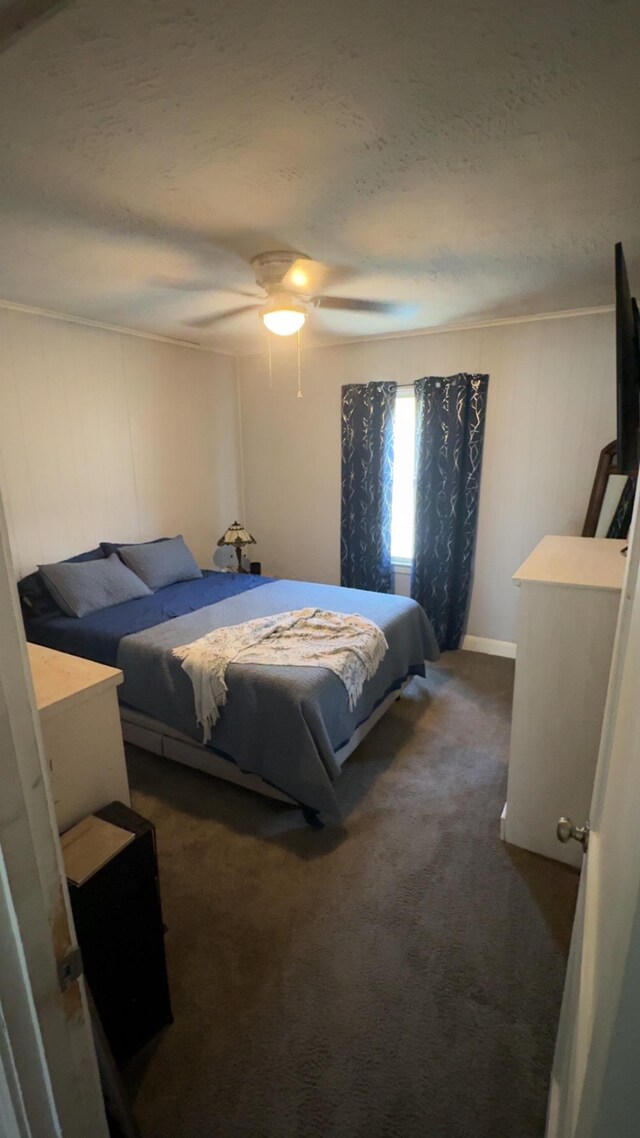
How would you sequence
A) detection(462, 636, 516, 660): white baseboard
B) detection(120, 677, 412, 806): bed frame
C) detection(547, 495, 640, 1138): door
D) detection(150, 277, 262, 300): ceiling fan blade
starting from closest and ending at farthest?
detection(547, 495, 640, 1138): door → detection(120, 677, 412, 806): bed frame → detection(150, 277, 262, 300): ceiling fan blade → detection(462, 636, 516, 660): white baseboard

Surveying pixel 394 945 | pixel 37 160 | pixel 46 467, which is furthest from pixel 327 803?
pixel 46 467

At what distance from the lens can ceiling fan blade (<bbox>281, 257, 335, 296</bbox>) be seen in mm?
2328

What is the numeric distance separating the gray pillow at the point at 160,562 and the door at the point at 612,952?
3.15 m

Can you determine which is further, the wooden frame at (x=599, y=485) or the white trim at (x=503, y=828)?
the wooden frame at (x=599, y=485)

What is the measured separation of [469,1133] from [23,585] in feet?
10.5

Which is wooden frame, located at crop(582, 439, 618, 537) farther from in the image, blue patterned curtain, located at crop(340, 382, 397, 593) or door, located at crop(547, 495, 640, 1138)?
door, located at crop(547, 495, 640, 1138)

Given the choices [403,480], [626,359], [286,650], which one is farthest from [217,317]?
[626,359]

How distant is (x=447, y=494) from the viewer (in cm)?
377

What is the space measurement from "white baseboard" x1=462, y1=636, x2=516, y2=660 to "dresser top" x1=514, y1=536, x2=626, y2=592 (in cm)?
152

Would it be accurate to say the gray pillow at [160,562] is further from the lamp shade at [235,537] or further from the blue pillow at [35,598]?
the blue pillow at [35,598]

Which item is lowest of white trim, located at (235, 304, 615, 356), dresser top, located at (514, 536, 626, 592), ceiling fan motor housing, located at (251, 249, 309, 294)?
dresser top, located at (514, 536, 626, 592)

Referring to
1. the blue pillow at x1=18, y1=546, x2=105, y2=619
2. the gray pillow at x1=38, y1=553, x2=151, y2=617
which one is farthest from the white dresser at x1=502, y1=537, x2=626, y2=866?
the blue pillow at x1=18, y1=546, x2=105, y2=619

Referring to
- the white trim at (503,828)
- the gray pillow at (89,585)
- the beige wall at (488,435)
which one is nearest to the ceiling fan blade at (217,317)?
the beige wall at (488,435)

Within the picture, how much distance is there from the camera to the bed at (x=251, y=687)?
6.82ft
